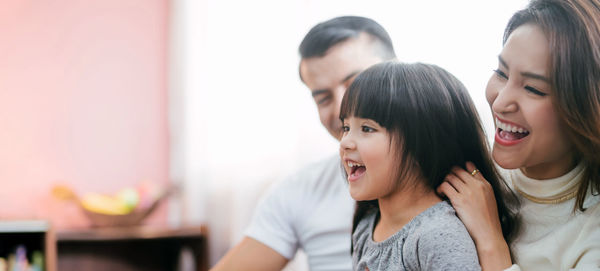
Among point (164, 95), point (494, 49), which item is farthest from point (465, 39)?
point (164, 95)

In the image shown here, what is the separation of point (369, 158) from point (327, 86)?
0.51m

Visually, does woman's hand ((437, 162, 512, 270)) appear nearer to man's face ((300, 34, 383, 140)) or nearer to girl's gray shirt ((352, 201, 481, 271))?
girl's gray shirt ((352, 201, 481, 271))

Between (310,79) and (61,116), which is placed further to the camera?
(61,116)

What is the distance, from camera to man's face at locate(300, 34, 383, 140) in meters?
1.57

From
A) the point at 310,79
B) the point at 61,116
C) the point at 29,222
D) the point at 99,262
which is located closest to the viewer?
the point at 310,79

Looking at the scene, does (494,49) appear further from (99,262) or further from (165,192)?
(99,262)

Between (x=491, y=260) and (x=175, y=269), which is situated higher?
(x=491, y=260)

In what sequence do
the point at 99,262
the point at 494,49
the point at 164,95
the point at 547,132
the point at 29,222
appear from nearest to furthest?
the point at 547,132 < the point at 494,49 < the point at 29,222 < the point at 99,262 < the point at 164,95

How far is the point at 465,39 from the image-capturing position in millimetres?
2021

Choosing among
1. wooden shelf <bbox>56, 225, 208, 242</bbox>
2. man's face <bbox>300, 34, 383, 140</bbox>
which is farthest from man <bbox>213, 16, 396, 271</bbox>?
wooden shelf <bbox>56, 225, 208, 242</bbox>

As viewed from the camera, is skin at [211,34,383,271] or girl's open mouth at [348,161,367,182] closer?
girl's open mouth at [348,161,367,182]

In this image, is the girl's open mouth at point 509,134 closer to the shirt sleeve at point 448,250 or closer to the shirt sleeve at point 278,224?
the shirt sleeve at point 448,250

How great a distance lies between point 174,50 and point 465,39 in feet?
5.72

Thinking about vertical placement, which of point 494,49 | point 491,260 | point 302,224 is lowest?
point 302,224
